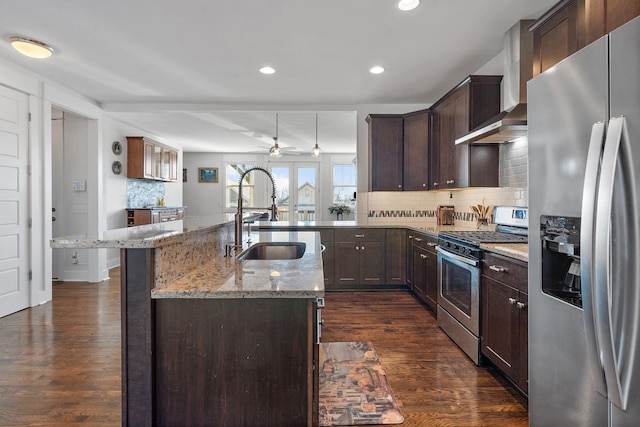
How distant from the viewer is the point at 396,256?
4359 mm

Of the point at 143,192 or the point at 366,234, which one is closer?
the point at 366,234

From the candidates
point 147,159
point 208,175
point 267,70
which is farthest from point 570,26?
point 208,175

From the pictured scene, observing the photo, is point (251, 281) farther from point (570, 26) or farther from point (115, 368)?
point (570, 26)

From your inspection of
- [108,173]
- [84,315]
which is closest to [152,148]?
[108,173]

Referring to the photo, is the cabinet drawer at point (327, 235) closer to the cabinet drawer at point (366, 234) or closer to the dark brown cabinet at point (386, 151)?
the cabinet drawer at point (366, 234)

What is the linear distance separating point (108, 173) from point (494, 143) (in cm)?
560

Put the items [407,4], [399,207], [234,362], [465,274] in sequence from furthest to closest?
1. [399,207]
2. [465,274]
3. [407,4]
4. [234,362]

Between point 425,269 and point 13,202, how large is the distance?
4366 millimetres

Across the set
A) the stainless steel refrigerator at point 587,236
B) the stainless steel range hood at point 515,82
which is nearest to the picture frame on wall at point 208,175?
the stainless steel range hood at point 515,82

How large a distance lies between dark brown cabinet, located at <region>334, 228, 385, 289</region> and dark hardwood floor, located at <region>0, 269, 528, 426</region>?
1.98 ft

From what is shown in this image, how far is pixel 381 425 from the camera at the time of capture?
1.76m

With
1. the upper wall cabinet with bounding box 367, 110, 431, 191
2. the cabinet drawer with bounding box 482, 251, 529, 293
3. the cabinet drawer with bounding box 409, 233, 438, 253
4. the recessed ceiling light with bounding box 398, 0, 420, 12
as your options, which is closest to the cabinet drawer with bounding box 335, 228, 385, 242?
the cabinet drawer with bounding box 409, 233, 438, 253

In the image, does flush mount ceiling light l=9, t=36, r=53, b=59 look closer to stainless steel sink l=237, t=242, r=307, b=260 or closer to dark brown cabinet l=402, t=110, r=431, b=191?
stainless steel sink l=237, t=242, r=307, b=260

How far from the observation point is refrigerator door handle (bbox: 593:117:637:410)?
3.37 feet
